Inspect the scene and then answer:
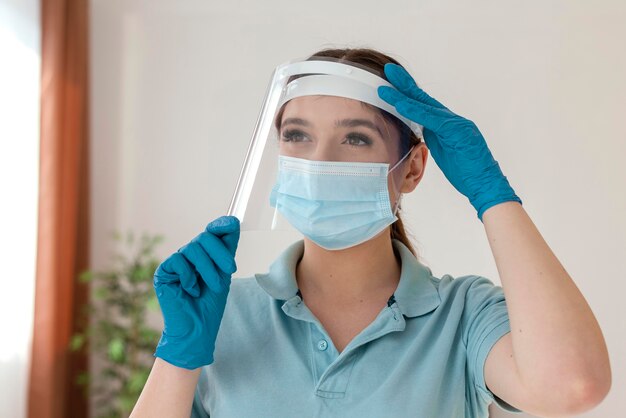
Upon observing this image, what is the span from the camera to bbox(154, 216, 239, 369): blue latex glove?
1216 millimetres

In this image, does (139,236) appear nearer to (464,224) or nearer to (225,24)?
(225,24)

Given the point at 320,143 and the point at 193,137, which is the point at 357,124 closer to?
the point at 320,143

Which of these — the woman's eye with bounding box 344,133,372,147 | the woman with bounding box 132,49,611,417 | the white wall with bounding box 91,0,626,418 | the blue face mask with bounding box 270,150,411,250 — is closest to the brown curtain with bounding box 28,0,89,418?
the white wall with bounding box 91,0,626,418

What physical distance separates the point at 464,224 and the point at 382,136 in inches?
70.0

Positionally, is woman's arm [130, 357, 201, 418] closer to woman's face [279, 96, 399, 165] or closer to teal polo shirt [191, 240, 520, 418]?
teal polo shirt [191, 240, 520, 418]

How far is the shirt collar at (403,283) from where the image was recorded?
1298 millimetres

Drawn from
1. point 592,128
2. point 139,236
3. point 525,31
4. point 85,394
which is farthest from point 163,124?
point 592,128

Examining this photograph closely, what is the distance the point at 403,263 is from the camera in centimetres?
139

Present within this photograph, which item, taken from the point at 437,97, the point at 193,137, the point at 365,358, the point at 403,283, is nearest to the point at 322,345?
the point at 365,358

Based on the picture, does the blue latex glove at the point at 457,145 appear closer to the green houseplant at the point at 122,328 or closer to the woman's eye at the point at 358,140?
the woman's eye at the point at 358,140

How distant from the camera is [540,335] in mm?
1077

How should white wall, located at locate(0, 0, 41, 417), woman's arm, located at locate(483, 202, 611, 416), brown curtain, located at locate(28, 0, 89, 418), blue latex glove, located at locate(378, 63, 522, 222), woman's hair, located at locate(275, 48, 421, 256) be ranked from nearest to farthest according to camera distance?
1. woman's arm, located at locate(483, 202, 611, 416)
2. blue latex glove, located at locate(378, 63, 522, 222)
3. woman's hair, located at locate(275, 48, 421, 256)
4. white wall, located at locate(0, 0, 41, 417)
5. brown curtain, located at locate(28, 0, 89, 418)

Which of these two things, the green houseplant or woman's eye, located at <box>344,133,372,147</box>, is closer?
woman's eye, located at <box>344,133,372,147</box>

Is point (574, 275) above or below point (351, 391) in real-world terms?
below
